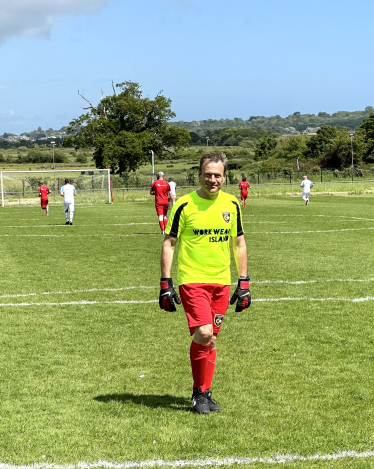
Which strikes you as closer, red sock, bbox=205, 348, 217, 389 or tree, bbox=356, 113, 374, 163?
red sock, bbox=205, 348, 217, 389

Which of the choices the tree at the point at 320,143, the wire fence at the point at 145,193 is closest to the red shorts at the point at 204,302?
the wire fence at the point at 145,193

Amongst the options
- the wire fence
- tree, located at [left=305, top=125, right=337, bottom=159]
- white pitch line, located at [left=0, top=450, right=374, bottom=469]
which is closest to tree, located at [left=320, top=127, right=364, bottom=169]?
tree, located at [left=305, top=125, right=337, bottom=159]

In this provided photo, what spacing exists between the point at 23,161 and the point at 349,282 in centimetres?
11774

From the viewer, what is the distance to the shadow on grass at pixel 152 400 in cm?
571

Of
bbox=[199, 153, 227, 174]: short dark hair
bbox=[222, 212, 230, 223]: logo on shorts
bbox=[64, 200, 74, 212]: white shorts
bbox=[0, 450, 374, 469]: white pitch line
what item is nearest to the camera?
bbox=[0, 450, 374, 469]: white pitch line

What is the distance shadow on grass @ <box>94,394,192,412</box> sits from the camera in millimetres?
5711

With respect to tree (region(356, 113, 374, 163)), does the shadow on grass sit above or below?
below

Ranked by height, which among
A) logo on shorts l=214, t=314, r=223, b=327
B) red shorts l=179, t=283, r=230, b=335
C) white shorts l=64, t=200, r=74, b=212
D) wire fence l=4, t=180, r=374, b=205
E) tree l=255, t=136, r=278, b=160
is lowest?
wire fence l=4, t=180, r=374, b=205

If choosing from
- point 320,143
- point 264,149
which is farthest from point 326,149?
point 264,149

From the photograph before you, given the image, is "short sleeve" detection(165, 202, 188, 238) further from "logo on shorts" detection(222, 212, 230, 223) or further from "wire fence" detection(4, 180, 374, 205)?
"wire fence" detection(4, 180, 374, 205)

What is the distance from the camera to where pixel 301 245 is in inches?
714

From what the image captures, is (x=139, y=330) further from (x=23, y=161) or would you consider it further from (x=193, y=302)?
(x=23, y=161)

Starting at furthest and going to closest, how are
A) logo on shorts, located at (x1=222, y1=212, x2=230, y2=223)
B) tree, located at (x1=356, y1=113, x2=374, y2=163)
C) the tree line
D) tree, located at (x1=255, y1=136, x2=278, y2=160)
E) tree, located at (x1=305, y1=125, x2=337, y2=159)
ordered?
1. tree, located at (x1=255, y1=136, x2=278, y2=160)
2. tree, located at (x1=305, y1=125, x2=337, y2=159)
3. tree, located at (x1=356, y1=113, x2=374, y2=163)
4. the tree line
5. logo on shorts, located at (x1=222, y1=212, x2=230, y2=223)

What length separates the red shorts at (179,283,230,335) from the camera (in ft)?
17.5
